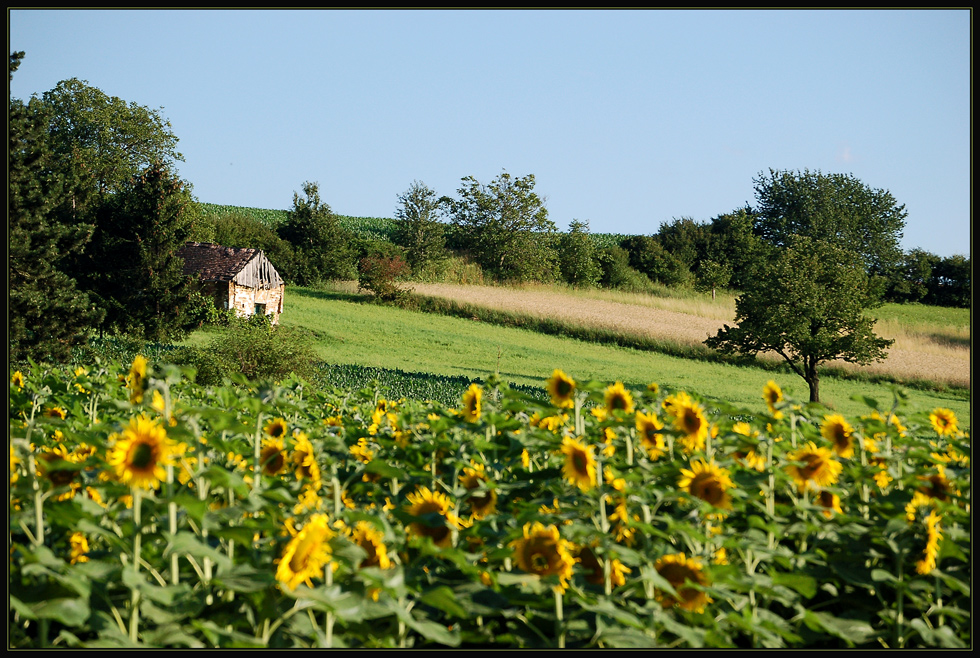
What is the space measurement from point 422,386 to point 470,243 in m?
30.9

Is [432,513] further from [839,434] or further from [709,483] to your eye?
[839,434]

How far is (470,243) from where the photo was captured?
148 ft

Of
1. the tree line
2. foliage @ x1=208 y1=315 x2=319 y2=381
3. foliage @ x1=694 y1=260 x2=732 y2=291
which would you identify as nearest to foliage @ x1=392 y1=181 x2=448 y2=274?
the tree line

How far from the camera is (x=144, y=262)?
19.0 m

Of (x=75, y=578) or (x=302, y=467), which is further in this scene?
(x=302, y=467)

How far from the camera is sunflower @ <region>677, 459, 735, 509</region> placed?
2025 millimetres

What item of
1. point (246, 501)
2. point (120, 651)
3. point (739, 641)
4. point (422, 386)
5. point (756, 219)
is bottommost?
point (422, 386)

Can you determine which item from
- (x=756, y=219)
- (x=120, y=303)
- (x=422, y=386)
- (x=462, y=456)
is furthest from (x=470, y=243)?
(x=462, y=456)

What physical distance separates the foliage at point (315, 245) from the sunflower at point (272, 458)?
3631 cm

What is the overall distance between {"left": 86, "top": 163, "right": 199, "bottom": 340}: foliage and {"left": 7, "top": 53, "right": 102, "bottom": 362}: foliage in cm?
406

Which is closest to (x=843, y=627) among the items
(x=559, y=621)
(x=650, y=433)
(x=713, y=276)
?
(x=650, y=433)

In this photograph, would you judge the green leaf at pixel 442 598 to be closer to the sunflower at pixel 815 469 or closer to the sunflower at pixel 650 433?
the sunflower at pixel 650 433

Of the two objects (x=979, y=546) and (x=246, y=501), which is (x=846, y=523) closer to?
(x=979, y=546)

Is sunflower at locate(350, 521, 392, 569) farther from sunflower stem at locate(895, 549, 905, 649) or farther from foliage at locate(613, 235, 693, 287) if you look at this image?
foliage at locate(613, 235, 693, 287)
